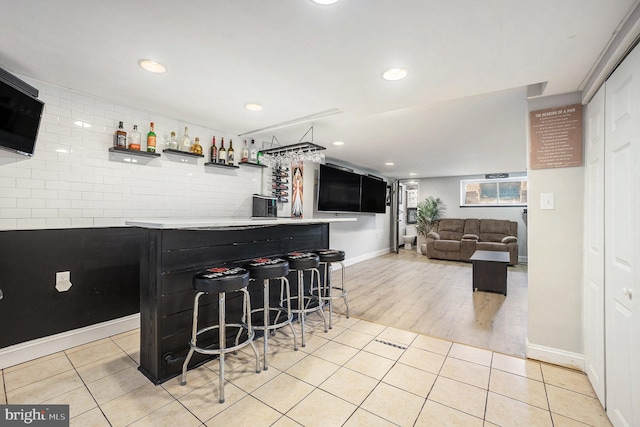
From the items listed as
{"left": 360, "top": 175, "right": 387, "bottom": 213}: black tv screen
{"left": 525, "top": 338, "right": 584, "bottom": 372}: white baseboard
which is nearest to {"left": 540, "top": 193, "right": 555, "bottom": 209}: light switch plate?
{"left": 525, "top": 338, "right": 584, "bottom": 372}: white baseboard

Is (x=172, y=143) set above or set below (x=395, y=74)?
below

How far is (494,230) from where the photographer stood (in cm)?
747

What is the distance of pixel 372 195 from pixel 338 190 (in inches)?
61.4

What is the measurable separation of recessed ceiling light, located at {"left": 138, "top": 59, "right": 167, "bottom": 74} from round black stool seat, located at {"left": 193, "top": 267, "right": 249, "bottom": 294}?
1.57m

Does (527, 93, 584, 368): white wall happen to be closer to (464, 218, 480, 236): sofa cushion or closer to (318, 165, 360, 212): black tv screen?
(318, 165, 360, 212): black tv screen

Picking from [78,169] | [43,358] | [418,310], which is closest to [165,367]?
[43,358]

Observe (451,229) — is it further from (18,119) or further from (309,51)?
(18,119)

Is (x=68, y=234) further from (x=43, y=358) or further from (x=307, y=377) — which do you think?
(x=307, y=377)

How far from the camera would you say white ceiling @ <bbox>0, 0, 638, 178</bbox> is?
4.84 feet

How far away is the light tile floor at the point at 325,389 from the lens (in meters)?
1.68

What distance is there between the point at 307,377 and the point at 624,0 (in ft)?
9.18

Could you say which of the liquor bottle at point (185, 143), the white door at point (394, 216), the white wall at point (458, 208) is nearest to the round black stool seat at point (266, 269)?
the liquor bottle at point (185, 143)

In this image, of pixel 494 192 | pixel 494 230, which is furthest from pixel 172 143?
pixel 494 192

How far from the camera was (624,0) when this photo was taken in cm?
134
